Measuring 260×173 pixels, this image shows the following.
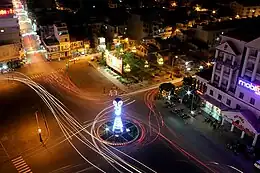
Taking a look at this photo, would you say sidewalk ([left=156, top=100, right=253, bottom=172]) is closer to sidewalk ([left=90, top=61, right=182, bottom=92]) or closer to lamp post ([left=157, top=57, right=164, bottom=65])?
sidewalk ([left=90, top=61, right=182, bottom=92])

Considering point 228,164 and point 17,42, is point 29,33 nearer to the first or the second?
point 17,42

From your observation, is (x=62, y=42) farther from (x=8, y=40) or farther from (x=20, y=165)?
(x=20, y=165)

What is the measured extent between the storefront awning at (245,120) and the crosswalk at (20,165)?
39286 mm

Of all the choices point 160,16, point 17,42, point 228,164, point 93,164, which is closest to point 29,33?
point 17,42

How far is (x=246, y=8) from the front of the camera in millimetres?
128125

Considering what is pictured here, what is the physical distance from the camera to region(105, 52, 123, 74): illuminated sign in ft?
267

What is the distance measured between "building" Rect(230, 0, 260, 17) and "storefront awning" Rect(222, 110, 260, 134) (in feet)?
293

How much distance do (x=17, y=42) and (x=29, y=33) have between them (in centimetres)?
3332

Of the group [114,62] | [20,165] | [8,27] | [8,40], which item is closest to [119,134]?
[20,165]

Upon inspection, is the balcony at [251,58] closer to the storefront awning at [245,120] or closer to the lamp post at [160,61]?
the storefront awning at [245,120]

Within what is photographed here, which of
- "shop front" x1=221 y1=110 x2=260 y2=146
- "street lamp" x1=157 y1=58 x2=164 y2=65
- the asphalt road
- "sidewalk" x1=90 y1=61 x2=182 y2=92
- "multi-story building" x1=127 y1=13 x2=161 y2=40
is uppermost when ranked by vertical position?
"multi-story building" x1=127 y1=13 x2=161 y2=40

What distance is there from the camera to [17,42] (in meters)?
89.6

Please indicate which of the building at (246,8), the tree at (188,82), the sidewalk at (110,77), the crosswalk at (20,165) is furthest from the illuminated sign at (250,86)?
the building at (246,8)

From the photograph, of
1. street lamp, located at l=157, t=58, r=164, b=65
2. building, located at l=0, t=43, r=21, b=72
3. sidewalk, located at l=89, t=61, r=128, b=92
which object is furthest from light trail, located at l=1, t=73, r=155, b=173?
street lamp, located at l=157, t=58, r=164, b=65
